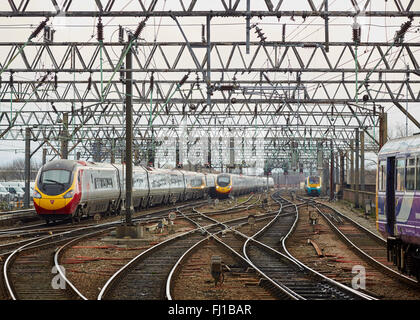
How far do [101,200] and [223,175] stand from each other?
31318 millimetres

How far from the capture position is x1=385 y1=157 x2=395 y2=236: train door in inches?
568

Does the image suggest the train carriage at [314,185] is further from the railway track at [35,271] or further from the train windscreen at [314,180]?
the railway track at [35,271]

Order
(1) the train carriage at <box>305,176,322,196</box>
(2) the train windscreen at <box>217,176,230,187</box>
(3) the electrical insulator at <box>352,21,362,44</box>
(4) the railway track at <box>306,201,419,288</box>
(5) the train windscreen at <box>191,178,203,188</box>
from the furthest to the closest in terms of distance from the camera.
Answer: (1) the train carriage at <box>305,176,322,196</box>, (2) the train windscreen at <box>217,176,230,187</box>, (5) the train windscreen at <box>191,178,203,188</box>, (3) the electrical insulator at <box>352,21,362,44</box>, (4) the railway track at <box>306,201,419,288</box>

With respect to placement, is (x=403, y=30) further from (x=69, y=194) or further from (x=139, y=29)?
(x=69, y=194)

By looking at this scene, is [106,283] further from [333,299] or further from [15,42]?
[15,42]

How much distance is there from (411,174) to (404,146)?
36.3 inches

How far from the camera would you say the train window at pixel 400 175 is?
13664 millimetres

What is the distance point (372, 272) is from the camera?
15.5 m

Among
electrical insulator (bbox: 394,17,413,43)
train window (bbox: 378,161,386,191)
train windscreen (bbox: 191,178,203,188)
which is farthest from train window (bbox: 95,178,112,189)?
train windscreen (bbox: 191,178,203,188)

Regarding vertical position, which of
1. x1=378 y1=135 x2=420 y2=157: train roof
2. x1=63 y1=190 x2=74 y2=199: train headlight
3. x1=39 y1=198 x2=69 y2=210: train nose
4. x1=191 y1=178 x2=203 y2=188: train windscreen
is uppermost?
x1=378 y1=135 x2=420 y2=157: train roof

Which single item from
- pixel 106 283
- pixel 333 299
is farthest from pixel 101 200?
pixel 333 299

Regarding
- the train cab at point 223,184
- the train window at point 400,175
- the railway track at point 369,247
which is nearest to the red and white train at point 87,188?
the railway track at point 369,247

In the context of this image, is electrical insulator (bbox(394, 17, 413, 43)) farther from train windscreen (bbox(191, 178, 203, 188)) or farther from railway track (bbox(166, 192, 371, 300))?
train windscreen (bbox(191, 178, 203, 188))
